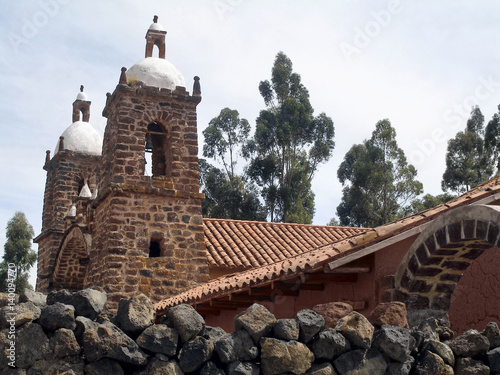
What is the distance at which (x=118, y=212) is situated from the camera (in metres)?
12.0

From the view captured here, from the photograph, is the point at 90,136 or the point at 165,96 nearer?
the point at 165,96

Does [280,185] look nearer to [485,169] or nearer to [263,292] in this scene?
[485,169]

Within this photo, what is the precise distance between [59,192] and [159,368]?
1538 centimetres

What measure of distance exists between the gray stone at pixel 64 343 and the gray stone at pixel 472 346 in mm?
2670

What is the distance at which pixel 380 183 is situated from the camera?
1154 inches

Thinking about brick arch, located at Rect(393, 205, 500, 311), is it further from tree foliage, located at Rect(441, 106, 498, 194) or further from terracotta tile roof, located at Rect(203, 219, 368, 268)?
tree foliage, located at Rect(441, 106, 498, 194)

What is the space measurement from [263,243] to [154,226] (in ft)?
10.1

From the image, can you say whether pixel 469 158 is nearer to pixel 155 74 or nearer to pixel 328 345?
pixel 155 74

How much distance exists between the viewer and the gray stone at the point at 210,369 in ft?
12.6

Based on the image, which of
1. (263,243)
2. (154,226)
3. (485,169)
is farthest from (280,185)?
(154,226)

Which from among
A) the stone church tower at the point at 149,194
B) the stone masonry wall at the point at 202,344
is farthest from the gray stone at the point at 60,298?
the stone church tower at the point at 149,194

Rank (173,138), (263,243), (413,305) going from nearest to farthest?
(413,305) < (173,138) < (263,243)

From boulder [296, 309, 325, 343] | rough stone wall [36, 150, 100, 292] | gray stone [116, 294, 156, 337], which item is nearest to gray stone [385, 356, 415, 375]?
boulder [296, 309, 325, 343]

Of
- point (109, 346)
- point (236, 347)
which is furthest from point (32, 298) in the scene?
point (236, 347)
